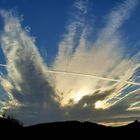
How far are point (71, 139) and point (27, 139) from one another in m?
6.94

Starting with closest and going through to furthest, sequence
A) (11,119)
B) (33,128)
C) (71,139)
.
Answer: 1. (71,139)
2. (33,128)
3. (11,119)

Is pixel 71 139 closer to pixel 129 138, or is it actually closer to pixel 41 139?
pixel 41 139

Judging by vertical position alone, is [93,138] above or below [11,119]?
below

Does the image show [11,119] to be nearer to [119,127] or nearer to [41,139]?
[41,139]

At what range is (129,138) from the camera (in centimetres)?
5916

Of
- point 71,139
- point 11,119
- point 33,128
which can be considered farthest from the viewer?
point 11,119

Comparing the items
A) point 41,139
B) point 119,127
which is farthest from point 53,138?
point 119,127

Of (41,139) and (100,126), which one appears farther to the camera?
(100,126)

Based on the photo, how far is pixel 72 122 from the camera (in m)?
64.8

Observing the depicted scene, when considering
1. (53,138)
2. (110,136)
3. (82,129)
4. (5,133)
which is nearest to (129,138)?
(110,136)

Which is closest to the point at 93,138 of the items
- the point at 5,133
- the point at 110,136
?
the point at 110,136

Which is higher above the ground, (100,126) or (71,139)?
(100,126)

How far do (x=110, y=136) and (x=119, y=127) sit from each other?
13.3 ft

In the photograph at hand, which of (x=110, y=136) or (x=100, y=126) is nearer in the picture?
(x=110, y=136)
